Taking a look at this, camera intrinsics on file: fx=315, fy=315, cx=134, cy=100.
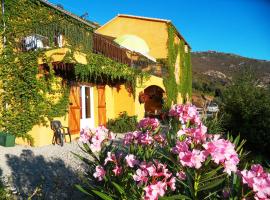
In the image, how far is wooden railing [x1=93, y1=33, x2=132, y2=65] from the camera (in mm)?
15737

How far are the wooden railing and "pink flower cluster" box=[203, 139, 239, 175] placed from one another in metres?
13.4

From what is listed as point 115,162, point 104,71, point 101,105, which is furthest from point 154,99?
point 115,162

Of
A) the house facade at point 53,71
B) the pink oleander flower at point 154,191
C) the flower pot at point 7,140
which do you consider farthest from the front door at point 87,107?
the pink oleander flower at point 154,191

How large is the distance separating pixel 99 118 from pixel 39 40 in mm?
5249

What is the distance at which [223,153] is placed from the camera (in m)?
2.44

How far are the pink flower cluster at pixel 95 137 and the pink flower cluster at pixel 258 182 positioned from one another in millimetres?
1713

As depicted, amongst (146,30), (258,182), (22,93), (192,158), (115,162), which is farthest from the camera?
(146,30)

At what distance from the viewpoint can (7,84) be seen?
1187 cm

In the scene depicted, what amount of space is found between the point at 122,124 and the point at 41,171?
8754mm

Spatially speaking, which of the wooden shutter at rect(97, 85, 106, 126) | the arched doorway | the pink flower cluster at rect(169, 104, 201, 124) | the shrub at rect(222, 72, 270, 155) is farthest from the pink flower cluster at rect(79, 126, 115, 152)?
the arched doorway

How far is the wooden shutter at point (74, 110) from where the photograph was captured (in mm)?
13679

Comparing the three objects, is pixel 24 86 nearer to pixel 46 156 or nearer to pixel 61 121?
pixel 61 121

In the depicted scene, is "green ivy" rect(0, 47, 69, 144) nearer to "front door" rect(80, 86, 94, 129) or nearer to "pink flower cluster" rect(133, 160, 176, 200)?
"front door" rect(80, 86, 94, 129)

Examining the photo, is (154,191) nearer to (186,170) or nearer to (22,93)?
(186,170)
